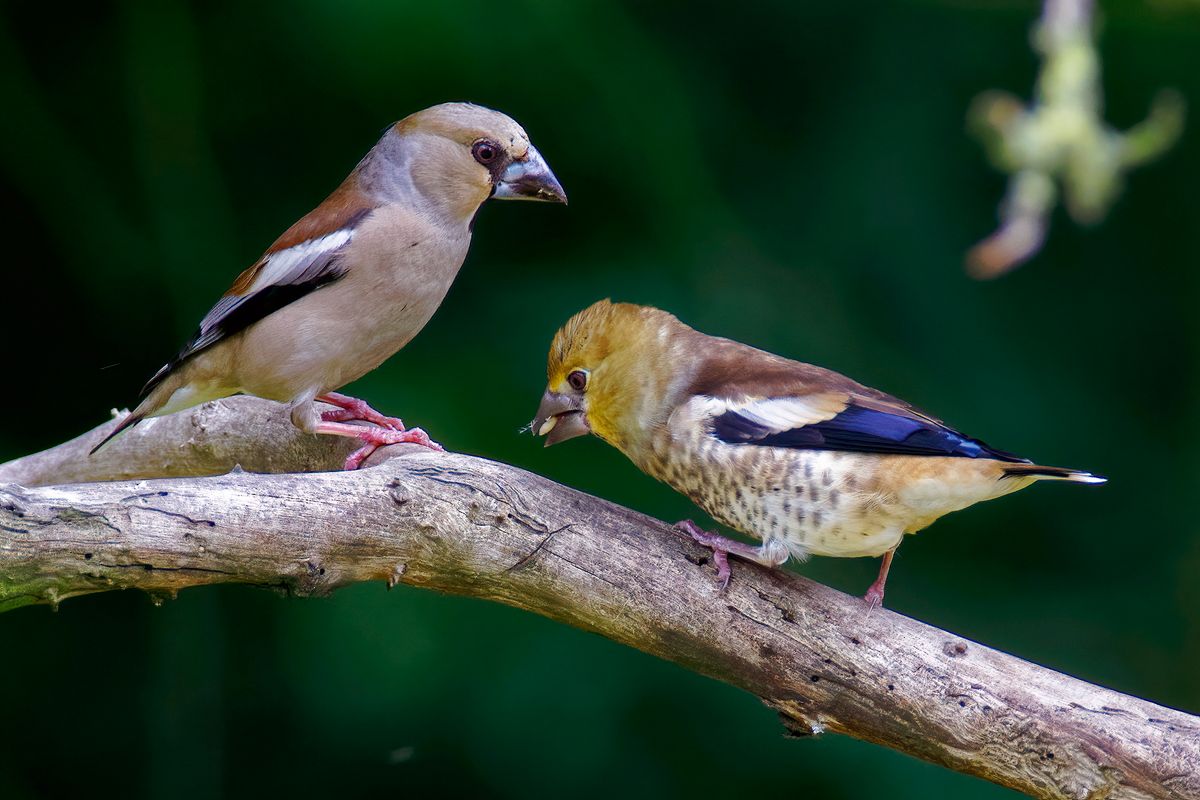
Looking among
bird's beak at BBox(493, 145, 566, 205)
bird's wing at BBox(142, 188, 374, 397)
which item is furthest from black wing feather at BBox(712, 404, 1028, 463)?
bird's wing at BBox(142, 188, 374, 397)

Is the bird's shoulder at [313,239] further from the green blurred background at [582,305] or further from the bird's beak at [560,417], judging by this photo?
the green blurred background at [582,305]

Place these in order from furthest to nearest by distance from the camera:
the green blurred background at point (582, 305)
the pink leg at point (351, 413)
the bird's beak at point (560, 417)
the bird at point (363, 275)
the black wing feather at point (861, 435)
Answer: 1. the green blurred background at point (582, 305)
2. the pink leg at point (351, 413)
3. the bird at point (363, 275)
4. the bird's beak at point (560, 417)
5. the black wing feather at point (861, 435)

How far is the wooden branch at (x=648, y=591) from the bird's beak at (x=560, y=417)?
0.57 ft

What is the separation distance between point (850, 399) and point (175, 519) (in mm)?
1146

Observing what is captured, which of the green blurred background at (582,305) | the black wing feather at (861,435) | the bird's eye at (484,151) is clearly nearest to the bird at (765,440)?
the black wing feather at (861,435)

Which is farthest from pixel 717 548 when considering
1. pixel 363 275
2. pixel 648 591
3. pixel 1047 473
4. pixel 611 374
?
pixel 363 275

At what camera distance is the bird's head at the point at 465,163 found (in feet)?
8.44

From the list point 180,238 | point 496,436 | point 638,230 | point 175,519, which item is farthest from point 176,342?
point 175,519

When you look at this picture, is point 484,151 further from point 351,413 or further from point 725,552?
point 725,552

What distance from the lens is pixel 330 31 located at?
11.9ft

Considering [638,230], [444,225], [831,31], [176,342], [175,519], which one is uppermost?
[831,31]

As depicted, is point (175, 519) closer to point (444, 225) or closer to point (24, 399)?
point (444, 225)

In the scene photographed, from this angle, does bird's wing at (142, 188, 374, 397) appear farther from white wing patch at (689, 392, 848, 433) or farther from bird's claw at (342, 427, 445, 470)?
white wing patch at (689, 392, 848, 433)

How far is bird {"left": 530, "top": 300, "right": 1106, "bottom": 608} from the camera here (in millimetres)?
2105
